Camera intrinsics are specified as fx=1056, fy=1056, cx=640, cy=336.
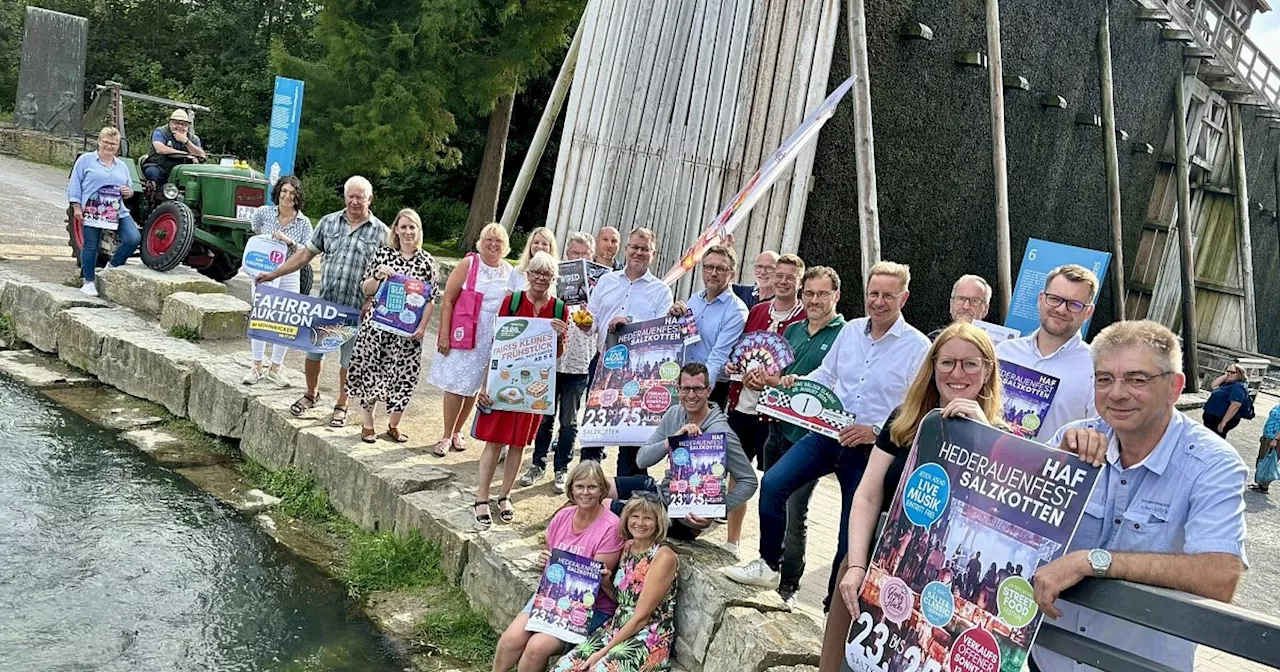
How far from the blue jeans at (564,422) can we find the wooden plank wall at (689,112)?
2.50m

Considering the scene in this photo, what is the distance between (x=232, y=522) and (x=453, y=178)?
55.7 feet

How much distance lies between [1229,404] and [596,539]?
887 centimetres

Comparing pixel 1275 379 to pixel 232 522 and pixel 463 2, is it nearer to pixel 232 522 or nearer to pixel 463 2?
pixel 463 2

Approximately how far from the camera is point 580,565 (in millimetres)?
4820

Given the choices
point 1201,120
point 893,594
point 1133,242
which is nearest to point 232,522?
point 893,594

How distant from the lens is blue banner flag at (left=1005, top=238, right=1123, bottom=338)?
9.37 metres

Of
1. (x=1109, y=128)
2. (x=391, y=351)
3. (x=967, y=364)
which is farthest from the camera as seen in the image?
(x=1109, y=128)

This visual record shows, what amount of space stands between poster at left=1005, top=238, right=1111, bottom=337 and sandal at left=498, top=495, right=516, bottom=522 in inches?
210

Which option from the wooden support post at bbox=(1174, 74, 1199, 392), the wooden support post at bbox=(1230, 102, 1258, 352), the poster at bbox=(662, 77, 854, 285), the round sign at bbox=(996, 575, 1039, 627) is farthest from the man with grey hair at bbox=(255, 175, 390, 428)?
the wooden support post at bbox=(1230, 102, 1258, 352)

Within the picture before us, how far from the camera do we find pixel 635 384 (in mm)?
5566

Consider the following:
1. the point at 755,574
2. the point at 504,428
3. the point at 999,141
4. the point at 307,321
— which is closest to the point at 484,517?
the point at 504,428

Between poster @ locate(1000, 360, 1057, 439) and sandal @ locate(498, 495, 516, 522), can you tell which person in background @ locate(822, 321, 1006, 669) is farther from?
sandal @ locate(498, 495, 516, 522)

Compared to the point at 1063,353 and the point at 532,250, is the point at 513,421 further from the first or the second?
the point at 1063,353

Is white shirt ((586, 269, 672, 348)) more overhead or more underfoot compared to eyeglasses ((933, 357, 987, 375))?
more underfoot
